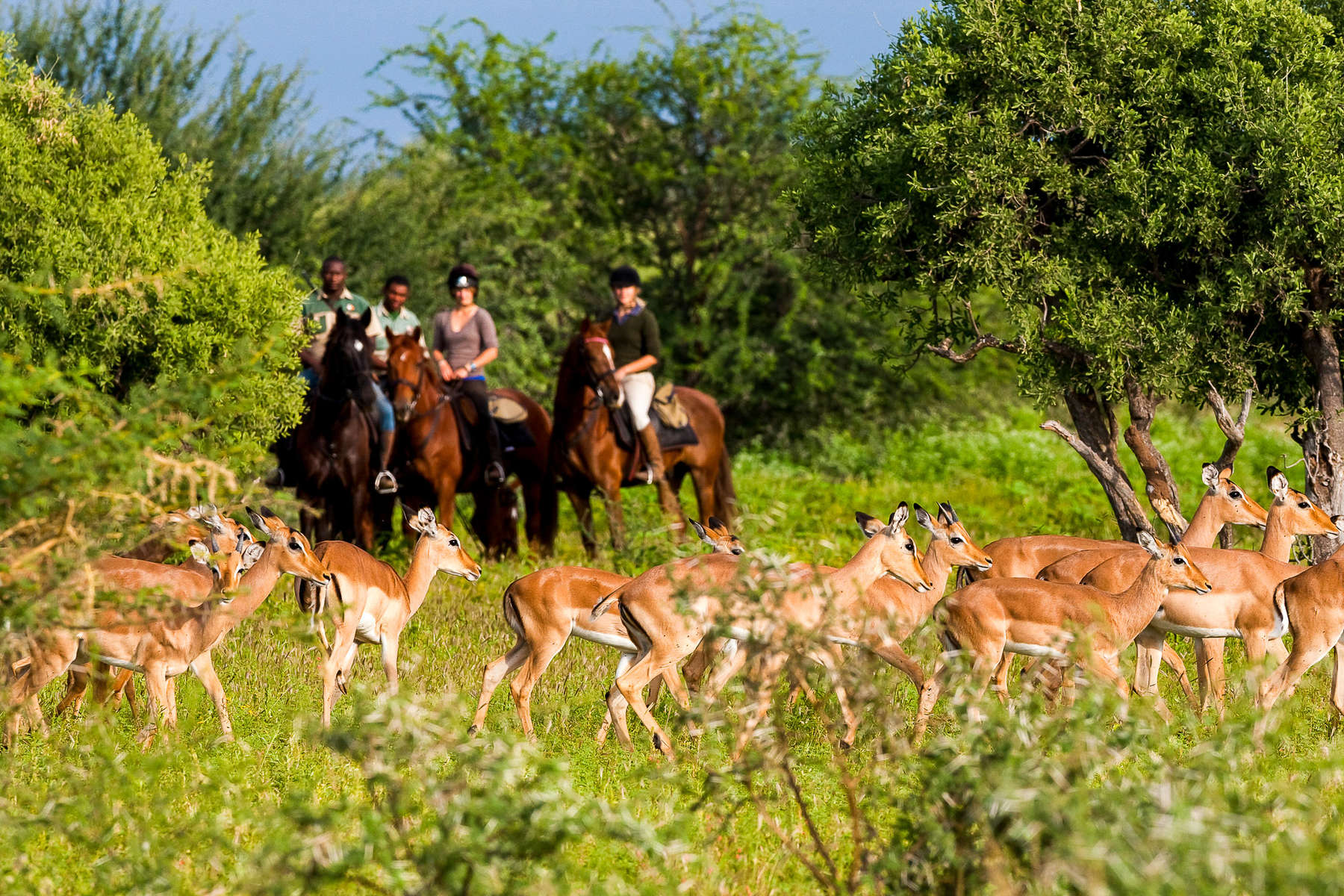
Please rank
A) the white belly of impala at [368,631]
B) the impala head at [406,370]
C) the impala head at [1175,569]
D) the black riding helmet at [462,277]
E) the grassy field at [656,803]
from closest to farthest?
the grassy field at [656,803] < the impala head at [1175,569] < the white belly of impala at [368,631] < the impala head at [406,370] < the black riding helmet at [462,277]

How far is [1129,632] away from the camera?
312 inches

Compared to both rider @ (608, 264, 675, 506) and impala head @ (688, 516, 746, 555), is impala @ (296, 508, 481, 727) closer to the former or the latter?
impala head @ (688, 516, 746, 555)

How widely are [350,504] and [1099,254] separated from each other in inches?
276

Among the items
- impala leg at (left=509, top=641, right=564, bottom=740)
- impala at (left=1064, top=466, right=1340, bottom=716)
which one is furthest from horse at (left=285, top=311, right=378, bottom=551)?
impala at (left=1064, top=466, right=1340, bottom=716)

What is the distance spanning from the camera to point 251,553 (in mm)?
8219

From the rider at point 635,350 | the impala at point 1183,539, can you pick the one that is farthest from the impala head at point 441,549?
the rider at point 635,350

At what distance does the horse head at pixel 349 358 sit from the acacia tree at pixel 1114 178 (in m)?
4.53

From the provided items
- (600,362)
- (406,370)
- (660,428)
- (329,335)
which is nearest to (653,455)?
(660,428)

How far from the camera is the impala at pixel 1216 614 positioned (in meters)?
8.30

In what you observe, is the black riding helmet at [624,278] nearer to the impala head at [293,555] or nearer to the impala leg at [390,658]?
the impala leg at [390,658]

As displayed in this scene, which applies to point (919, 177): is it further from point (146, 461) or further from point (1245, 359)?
point (146, 461)

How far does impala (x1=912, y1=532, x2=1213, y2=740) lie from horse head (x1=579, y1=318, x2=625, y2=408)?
691 centimetres

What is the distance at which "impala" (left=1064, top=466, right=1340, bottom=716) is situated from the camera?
8305 millimetres

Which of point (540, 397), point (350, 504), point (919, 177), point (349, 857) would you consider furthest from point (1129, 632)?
point (540, 397)
